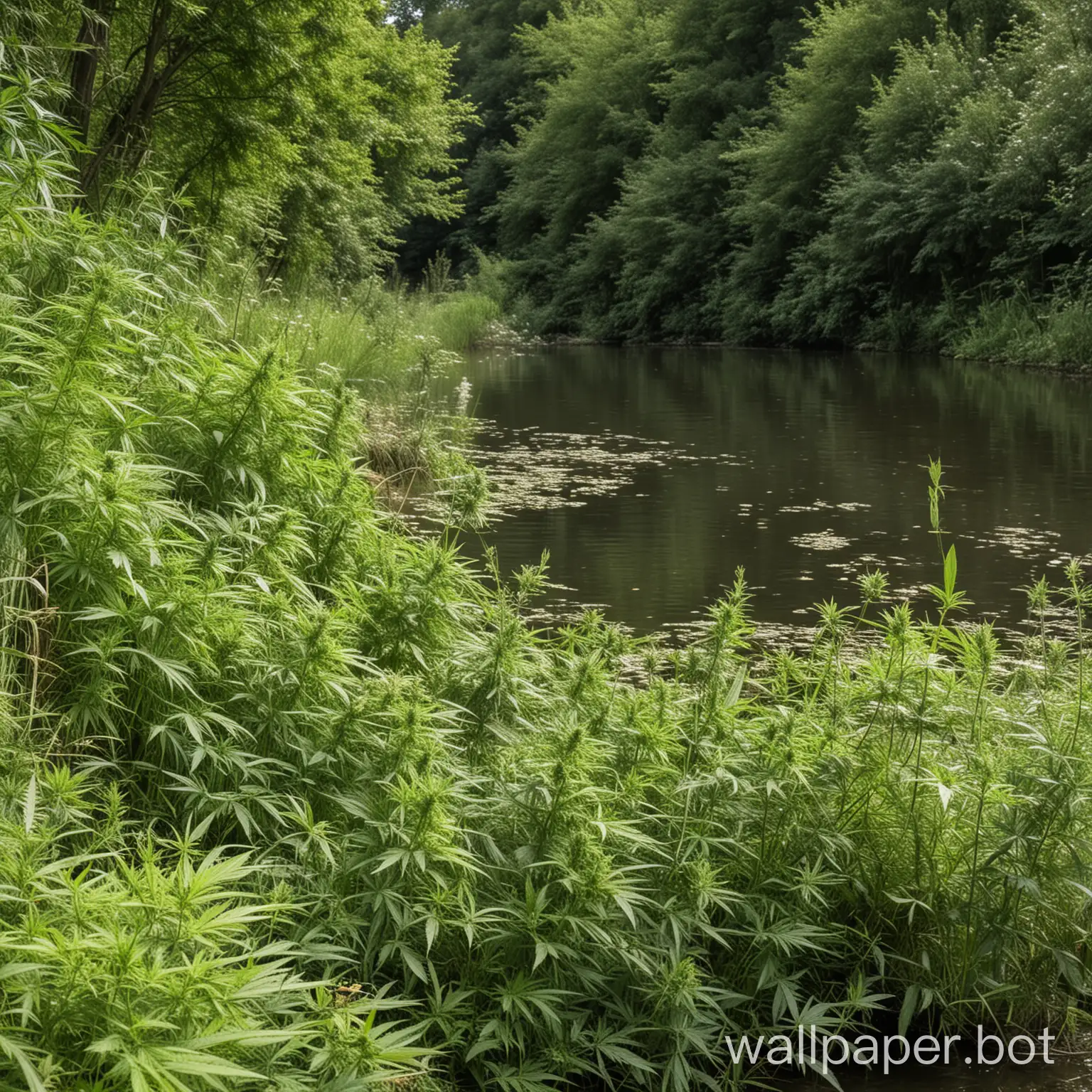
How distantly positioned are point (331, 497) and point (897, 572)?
15.6 feet

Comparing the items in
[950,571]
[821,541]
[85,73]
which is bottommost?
[821,541]

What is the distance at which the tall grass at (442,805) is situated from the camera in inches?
117

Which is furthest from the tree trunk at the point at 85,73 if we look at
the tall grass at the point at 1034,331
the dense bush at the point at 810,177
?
the dense bush at the point at 810,177

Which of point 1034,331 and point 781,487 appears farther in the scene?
point 1034,331

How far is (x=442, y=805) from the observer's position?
3.20 meters

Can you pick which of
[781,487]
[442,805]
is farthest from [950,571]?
[781,487]

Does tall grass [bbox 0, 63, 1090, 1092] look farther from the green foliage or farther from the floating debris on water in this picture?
the floating debris on water

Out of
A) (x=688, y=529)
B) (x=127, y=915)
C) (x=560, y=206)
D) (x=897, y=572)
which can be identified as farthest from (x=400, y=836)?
(x=560, y=206)

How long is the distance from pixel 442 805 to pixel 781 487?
30.8ft

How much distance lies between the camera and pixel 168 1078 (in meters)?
2.07

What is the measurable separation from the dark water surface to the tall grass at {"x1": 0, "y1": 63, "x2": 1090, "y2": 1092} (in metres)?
3.06

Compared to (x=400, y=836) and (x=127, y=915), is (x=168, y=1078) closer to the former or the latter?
(x=127, y=915)

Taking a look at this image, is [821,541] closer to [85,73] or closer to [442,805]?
[85,73]

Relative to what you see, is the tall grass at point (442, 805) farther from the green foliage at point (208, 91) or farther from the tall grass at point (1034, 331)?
the tall grass at point (1034, 331)
